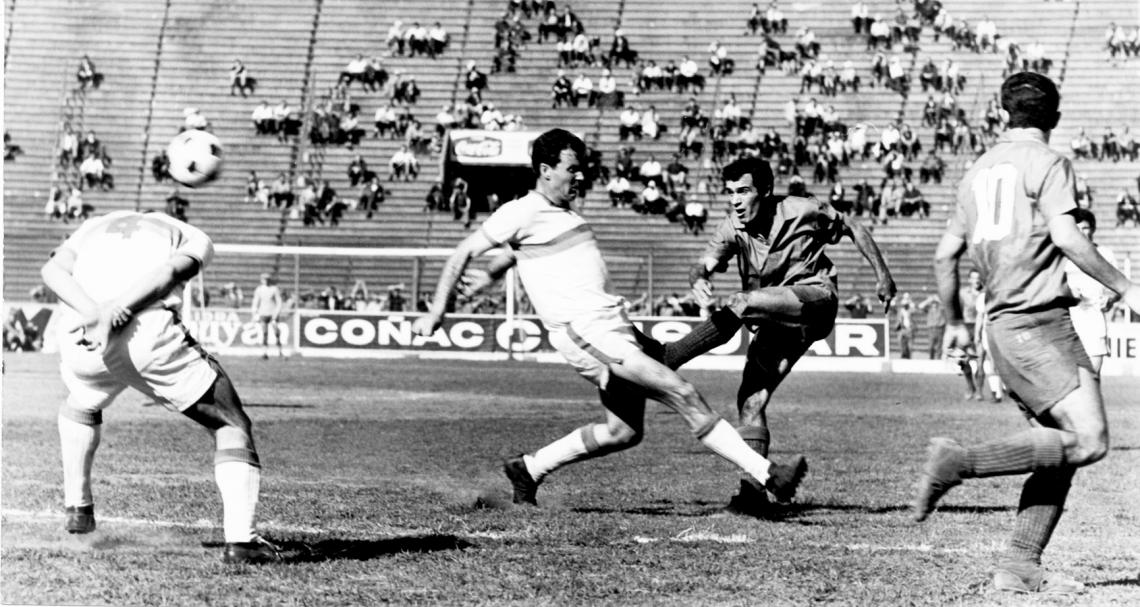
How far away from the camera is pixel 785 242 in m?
9.39

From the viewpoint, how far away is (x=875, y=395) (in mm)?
23297

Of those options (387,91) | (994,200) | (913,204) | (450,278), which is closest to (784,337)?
(450,278)

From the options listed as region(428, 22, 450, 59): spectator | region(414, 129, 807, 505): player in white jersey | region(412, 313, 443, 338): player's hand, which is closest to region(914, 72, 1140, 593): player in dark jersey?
→ region(414, 129, 807, 505): player in white jersey

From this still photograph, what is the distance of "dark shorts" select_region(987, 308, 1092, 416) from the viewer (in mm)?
6328

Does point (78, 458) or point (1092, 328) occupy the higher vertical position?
point (1092, 328)

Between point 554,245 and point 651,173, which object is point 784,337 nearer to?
point 554,245

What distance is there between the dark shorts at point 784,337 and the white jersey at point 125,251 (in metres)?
3.66

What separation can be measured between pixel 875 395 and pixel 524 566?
17010mm

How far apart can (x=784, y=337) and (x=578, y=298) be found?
165 cm

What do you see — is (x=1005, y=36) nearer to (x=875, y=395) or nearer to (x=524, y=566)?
(x=875, y=395)

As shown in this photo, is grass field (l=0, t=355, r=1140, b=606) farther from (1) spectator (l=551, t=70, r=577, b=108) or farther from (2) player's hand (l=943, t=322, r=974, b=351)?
(1) spectator (l=551, t=70, r=577, b=108)

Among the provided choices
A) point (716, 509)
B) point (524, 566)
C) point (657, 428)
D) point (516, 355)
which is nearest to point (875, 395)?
point (657, 428)

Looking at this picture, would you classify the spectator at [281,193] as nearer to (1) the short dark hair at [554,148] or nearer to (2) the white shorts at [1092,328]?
(2) the white shorts at [1092,328]

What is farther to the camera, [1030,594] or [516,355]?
[516,355]
